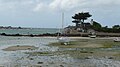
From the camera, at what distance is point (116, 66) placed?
1271 inches

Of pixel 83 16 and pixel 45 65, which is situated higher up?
pixel 83 16

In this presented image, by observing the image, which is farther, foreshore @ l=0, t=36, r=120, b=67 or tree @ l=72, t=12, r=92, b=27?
tree @ l=72, t=12, r=92, b=27

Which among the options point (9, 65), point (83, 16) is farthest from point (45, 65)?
point (83, 16)

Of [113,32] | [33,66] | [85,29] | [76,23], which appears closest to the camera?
[33,66]

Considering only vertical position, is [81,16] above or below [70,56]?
above

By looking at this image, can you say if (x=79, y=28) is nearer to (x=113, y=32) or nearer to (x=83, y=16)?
(x=83, y=16)

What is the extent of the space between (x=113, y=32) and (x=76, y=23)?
32130mm

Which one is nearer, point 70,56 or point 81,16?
point 70,56

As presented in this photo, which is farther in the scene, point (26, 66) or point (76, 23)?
point (76, 23)

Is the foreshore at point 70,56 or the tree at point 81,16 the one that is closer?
the foreshore at point 70,56

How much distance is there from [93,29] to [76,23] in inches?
920

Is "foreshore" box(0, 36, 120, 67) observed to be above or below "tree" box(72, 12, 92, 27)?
below

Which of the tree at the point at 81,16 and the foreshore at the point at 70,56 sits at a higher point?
the tree at the point at 81,16

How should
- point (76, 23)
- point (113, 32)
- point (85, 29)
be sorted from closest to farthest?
point (113, 32) → point (85, 29) → point (76, 23)
